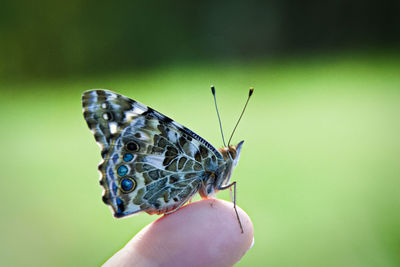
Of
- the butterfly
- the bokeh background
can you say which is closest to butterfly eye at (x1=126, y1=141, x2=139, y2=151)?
the butterfly

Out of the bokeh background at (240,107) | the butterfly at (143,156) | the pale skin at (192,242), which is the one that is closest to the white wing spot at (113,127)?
the butterfly at (143,156)

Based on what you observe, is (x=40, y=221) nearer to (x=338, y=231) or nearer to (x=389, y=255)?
(x=338, y=231)

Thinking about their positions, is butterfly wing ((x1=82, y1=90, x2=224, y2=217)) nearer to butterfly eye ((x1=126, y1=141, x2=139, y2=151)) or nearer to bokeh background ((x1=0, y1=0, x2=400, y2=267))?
butterfly eye ((x1=126, y1=141, x2=139, y2=151))

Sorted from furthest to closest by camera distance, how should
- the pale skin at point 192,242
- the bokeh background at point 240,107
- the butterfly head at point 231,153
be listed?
1. the bokeh background at point 240,107
2. the butterfly head at point 231,153
3. the pale skin at point 192,242

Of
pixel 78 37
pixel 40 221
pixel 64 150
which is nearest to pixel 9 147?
pixel 64 150

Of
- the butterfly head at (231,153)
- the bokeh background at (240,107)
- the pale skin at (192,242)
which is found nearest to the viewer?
the pale skin at (192,242)

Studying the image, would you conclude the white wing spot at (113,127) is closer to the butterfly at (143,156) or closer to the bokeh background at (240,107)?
the butterfly at (143,156)
